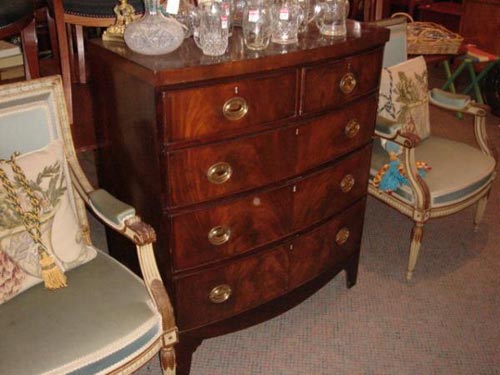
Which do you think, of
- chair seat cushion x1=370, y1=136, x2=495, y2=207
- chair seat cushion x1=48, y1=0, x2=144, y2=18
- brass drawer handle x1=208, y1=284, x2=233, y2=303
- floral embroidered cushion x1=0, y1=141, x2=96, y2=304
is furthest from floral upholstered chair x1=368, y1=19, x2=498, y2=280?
floral embroidered cushion x1=0, y1=141, x2=96, y2=304

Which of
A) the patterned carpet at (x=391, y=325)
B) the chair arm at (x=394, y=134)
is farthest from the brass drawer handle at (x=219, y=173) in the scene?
the chair arm at (x=394, y=134)

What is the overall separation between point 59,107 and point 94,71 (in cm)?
16

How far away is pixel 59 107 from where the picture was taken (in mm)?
1724

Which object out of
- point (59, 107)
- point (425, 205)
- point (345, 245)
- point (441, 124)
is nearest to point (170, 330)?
point (59, 107)

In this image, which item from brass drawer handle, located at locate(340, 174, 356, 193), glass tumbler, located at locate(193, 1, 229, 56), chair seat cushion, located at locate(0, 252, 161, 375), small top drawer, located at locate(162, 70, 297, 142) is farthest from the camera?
brass drawer handle, located at locate(340, 174, 356, 193)

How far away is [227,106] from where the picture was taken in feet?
5.10

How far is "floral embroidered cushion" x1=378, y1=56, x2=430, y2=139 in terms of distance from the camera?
2.44 meters

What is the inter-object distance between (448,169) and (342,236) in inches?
25.0

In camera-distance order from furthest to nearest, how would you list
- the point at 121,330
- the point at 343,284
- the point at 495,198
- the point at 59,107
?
the point at 495,198, the point at 343,284, the point at 59,107, the point at 121,330

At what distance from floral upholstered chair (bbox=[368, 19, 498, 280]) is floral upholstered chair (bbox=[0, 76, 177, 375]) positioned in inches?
47.8

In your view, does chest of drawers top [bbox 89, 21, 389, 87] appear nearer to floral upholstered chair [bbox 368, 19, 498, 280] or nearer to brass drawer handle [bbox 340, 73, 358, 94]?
brass drawer handle [bbox 340, 73, 358, 94]

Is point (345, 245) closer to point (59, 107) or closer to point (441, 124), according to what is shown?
point (59, 107)

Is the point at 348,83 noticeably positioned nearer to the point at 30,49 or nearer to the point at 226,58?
the point at 226,58

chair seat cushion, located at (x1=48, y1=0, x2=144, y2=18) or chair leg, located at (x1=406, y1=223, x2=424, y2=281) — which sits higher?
chair seat cushion, located at (x1=48, y1=0, x2=144, y2=18)
